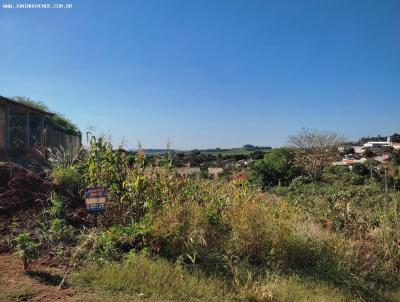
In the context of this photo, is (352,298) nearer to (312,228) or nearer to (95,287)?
(312,228)

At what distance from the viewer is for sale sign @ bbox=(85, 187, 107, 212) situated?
5.54 meters

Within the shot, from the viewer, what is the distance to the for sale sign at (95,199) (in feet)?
18.2

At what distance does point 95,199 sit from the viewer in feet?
18.3

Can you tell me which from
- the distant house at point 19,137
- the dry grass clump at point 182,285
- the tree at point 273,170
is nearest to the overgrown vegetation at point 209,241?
the dry grass clump at point 182,285

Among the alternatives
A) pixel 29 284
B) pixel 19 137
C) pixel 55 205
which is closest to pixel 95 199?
pixel 55 205

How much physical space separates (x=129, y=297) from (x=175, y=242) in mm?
1189

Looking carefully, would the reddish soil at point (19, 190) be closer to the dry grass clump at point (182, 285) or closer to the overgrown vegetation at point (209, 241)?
the overgrown vegetation at point (209, 241)

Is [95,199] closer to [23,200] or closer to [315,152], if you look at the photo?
[23,200]

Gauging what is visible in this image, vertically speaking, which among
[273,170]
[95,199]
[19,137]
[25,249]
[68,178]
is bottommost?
[25,249]

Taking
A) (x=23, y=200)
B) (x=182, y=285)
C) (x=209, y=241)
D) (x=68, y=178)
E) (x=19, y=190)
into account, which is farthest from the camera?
(x=68, y=178)

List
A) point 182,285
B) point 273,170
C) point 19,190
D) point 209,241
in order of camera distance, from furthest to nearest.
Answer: point 273,170 → point 19,190 → point 209,241 → point 182,285

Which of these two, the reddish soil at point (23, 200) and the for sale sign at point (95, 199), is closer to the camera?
the for sale sign at point (95, 199)

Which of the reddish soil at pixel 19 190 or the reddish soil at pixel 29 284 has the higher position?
the reddish soil at pixel 19 190

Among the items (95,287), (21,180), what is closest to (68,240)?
(95,287)
